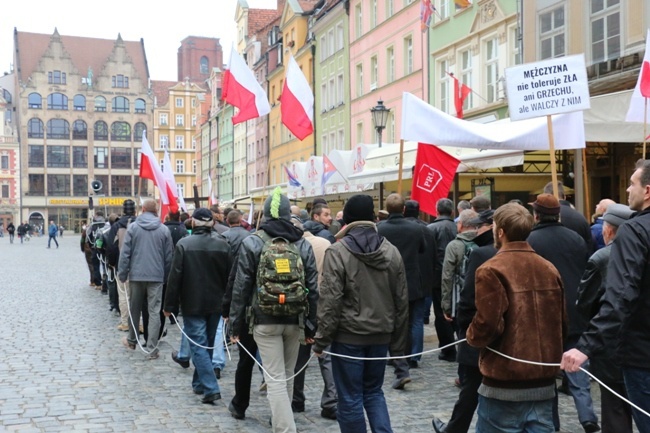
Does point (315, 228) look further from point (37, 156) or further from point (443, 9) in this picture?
point (37, 156)

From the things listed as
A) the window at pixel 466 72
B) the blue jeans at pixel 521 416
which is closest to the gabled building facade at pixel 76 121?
the window at pixel 466 72

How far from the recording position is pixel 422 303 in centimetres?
939

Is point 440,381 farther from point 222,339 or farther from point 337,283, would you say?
point 337,283

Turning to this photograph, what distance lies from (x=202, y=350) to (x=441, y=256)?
360 centimetres

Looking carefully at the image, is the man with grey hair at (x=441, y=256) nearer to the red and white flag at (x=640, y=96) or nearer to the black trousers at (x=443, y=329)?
the black trousers at (x=443, y=329)

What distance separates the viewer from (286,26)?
53.3 metres

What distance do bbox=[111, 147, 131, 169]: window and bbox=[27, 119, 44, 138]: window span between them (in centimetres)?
859

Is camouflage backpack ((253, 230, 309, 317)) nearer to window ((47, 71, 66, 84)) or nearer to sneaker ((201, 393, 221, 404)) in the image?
sneaker ((201, 393, 221, 404))

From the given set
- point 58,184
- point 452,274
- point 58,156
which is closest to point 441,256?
point 452,274

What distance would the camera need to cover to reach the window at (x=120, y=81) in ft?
340

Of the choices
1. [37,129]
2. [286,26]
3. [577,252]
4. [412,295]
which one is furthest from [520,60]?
[37,129]

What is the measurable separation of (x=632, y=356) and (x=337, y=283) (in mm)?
2114

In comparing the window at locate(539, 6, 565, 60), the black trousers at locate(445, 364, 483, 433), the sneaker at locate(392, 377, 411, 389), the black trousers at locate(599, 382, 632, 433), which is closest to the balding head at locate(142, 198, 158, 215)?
the sneaker at locate(392, 377, 411, 389)

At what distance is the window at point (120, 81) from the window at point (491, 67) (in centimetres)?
8370
